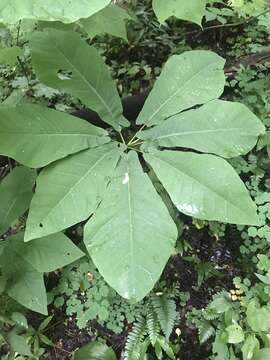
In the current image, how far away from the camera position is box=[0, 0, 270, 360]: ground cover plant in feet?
3.43

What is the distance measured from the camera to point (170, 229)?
1029mm

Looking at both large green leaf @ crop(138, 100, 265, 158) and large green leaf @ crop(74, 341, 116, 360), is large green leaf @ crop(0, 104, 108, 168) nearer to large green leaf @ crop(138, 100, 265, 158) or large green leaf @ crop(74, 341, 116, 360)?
large green leaf @ crop(138, 100, 265, 158)

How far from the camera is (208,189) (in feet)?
3.50

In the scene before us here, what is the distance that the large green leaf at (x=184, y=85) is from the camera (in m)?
1.22

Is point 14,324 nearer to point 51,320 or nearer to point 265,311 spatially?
point 51,320

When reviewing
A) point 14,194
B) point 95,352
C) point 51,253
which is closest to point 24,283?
point 51,253

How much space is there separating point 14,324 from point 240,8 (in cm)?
197

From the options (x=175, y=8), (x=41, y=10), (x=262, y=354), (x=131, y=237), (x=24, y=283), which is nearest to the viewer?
(x=41, y=10)

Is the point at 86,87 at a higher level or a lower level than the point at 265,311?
higher

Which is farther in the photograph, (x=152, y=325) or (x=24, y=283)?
(x=152, y=325)

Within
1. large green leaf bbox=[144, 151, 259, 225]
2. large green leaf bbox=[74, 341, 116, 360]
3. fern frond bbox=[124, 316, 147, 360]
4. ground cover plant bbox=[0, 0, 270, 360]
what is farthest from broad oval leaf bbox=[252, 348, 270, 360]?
large green leaf bbox=[144, 151, 259, 225]

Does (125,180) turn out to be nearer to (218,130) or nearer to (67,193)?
(67,193)

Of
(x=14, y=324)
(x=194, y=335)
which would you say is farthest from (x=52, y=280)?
(x=194, y=335)

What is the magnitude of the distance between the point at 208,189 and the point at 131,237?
9.8 inches
